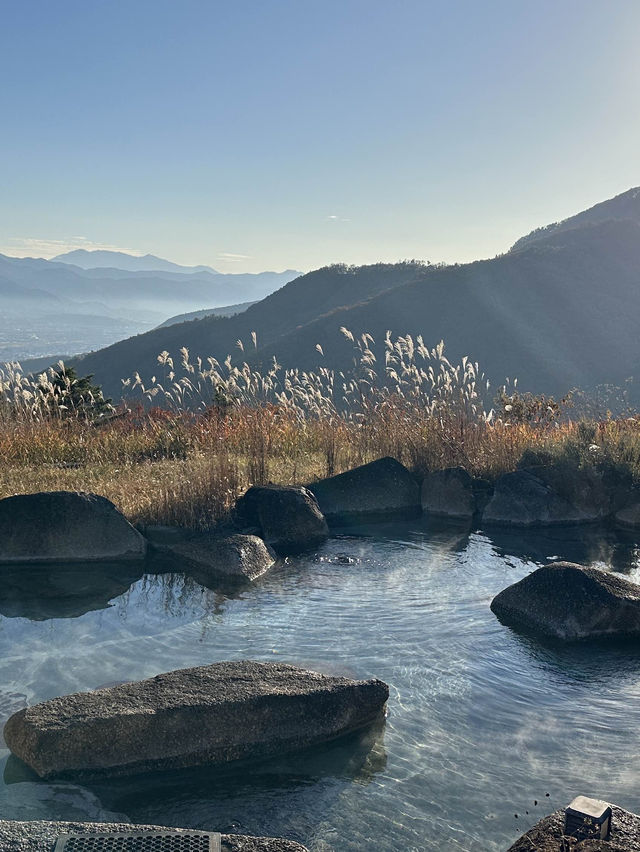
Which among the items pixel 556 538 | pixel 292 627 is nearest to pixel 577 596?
pixel 292 627

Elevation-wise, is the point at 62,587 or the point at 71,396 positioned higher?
the point at 71,396

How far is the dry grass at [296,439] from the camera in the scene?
33.4 ft

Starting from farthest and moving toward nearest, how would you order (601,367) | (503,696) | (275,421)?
1. (601,367)
2. (275,421)
3. (503,696)

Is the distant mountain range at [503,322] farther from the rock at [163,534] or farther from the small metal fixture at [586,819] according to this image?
the small metal fixture at [586,819]

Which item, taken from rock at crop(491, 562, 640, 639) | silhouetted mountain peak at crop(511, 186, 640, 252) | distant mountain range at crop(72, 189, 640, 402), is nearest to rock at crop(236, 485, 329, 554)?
rock at crop(491, 562, 640, 639)

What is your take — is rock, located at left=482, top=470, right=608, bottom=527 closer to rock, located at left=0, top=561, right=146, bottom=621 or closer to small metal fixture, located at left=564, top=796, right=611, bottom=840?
rock, located at left=0, top=561, right=146, bottom=621

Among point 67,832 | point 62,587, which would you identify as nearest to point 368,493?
point 62,587

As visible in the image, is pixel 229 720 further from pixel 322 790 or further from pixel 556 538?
pixel 556 538

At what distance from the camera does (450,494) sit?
1026 centimetres

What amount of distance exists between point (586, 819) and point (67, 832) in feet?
7.35

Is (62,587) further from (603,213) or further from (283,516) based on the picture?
(603,213)

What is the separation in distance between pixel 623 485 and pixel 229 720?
24.3ft

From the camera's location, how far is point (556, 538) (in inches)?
370

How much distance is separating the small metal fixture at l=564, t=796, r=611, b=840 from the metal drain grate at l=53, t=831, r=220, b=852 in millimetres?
1523
